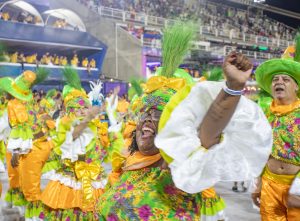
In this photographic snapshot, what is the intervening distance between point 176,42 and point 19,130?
379cm

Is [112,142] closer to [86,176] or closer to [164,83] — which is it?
[86,176]

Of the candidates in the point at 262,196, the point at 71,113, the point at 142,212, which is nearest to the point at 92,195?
the point at 71,113

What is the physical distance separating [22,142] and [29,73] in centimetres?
86

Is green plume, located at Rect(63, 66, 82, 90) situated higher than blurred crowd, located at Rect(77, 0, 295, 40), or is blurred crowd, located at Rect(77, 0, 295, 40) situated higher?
green plume, located at Rect(63, 66, 82, 90)

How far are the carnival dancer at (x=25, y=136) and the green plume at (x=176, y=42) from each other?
3.49 m

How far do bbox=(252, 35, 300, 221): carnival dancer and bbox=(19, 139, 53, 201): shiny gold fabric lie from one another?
268 cm

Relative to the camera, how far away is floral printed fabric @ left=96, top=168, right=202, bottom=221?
1.77m

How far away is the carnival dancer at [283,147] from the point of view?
10.8 ft

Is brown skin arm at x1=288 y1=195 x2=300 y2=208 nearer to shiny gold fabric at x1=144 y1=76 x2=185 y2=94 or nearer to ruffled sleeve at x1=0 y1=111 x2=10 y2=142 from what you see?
shiny gold fabric at x1=144 y1=76 x2=185 y2=94

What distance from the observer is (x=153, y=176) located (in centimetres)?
188

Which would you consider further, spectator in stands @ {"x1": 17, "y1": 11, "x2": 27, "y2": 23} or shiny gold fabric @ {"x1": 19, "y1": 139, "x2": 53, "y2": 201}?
spectator in stands @ {"x1": 17, "y1": 11, "x2": 27, "y2": 23}

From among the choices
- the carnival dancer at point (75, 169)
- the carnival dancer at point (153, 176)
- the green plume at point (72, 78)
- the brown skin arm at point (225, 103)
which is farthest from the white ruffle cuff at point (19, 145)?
the brown skin arm at point (225, 103)

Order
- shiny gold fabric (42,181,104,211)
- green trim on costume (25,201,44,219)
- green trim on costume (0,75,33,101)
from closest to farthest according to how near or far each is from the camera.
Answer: shiny gold fabric (42,181,104,211)
green trim on costume (25,201,44,219)
green trim on costume (0,75,33,101)

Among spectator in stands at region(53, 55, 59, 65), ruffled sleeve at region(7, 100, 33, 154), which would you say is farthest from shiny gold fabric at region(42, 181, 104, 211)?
spectator in stands at region(53, 55, 59, 65)
